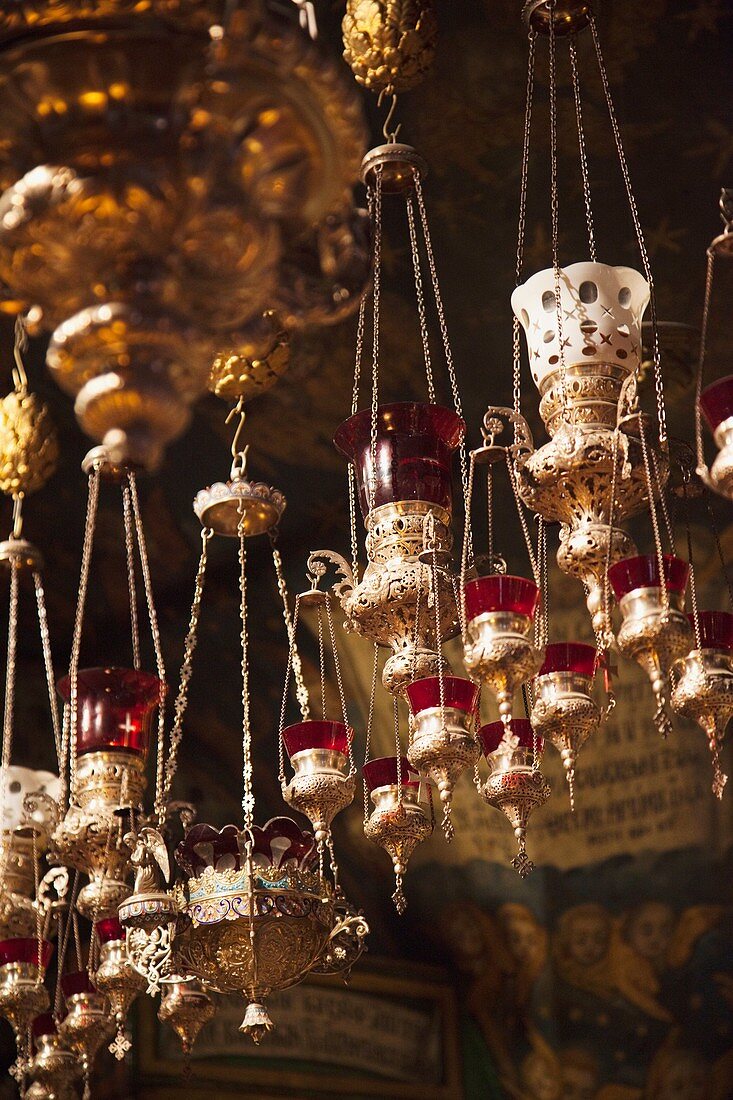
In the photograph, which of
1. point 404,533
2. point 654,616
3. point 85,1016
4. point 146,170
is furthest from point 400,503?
point 146,170

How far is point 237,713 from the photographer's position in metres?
11.1

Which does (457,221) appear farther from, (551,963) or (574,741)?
(551,963)

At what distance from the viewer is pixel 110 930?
19.0 feet

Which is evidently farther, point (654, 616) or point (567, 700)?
point (567, 700)

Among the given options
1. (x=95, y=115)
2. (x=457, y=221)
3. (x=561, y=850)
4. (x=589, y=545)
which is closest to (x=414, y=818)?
(x=589, y=545)

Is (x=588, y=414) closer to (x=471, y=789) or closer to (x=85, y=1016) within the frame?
(x=85, y=1016)

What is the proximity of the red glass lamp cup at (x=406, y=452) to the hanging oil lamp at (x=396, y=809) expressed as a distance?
852 mm

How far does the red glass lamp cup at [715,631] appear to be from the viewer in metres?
4.50

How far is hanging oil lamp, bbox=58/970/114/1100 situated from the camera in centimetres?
612

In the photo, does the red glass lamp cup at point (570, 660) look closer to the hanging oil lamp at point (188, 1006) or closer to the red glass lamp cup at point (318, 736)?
the red glass lamp cup at point (318, 736)

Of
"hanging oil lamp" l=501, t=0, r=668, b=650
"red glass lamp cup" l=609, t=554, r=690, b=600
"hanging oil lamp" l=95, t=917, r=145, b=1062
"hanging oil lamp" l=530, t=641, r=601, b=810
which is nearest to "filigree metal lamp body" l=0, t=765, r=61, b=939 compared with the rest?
"hanging oil lamp" l=95, t=917, r=145, b=1062

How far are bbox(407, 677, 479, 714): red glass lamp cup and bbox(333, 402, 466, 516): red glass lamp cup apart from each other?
20.8 inches

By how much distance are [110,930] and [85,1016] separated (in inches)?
20.4

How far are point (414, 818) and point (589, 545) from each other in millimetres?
1161
